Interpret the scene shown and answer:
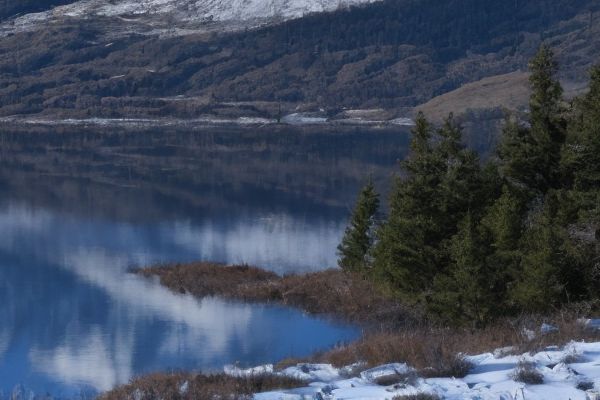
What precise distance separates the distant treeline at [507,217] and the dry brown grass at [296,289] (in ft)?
5.71

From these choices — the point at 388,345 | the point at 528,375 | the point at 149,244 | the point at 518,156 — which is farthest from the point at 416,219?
the point at 149,244

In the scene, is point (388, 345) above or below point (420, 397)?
below

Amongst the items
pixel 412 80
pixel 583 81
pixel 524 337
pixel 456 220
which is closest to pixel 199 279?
pixel 456 220

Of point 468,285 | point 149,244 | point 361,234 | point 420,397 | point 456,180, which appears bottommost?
point 149,244

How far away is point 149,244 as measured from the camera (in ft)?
128

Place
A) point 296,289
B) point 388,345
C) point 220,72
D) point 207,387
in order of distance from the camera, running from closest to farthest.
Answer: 1. point 207,387
2. point 388,345
3. point 296,289
4. point 220,72

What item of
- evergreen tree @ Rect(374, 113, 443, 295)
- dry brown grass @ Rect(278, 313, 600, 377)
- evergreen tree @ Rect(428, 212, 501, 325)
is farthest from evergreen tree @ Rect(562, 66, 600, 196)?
dry brown grass @ Rect(278, 313, 600, 377)

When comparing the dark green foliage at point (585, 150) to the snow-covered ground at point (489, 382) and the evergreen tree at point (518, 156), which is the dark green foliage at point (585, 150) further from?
the snow-covered ground at point (489, 382)

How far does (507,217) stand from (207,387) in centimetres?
952

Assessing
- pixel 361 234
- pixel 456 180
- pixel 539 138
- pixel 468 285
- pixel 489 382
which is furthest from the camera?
pixel 361 234

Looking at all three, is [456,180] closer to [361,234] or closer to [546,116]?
[546,116]

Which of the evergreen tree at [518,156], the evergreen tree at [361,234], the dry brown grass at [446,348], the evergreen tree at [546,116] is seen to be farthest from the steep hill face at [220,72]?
the dry brown grass at [446,348]

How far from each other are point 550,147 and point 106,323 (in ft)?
35.9

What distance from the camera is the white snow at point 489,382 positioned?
993cm
